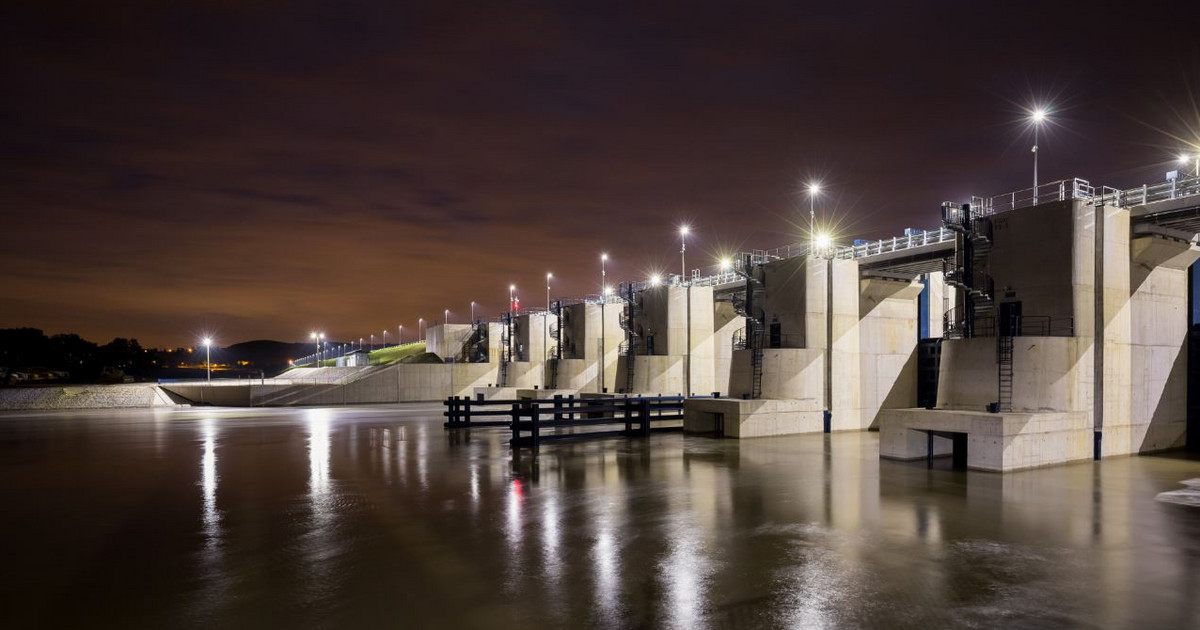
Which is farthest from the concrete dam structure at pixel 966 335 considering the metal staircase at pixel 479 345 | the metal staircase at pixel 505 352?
the metal staircase at pixel 479 345

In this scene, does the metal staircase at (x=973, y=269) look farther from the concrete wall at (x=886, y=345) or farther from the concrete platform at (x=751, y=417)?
the concrete wall at (x=886, y=345)

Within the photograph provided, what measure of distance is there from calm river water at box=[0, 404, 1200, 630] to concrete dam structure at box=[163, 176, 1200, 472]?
2146mm

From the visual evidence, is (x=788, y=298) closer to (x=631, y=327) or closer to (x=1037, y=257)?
(x=1037, y=257)

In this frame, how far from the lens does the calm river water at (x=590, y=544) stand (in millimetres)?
Answer: 9219

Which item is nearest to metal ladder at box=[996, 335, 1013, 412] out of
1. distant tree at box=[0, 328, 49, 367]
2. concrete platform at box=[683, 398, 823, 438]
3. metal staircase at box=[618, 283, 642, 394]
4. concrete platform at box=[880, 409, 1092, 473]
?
concrete platform at box=[880, 409, 1092, 473]

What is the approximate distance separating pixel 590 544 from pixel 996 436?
1535cm

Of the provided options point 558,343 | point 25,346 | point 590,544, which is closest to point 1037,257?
point 590,544

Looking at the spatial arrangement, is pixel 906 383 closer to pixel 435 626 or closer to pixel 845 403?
pixel 845 403

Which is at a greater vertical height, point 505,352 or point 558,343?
point 558,343

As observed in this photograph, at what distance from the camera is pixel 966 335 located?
2714 cm

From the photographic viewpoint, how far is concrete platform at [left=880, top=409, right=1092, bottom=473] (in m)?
21.7

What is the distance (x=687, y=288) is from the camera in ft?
165

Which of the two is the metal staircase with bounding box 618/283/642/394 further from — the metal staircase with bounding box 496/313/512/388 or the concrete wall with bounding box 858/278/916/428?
the metal staircase with bounding box 496/313/512/388

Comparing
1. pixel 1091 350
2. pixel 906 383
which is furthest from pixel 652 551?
pixel 906 383
